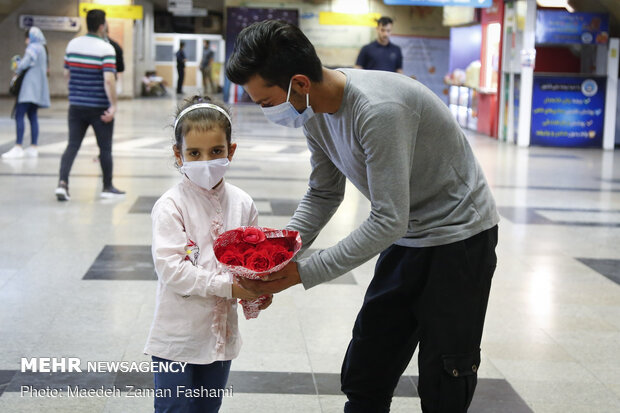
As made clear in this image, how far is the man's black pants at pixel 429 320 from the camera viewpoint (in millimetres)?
2461

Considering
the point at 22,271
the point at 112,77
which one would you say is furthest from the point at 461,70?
the point at 22,271

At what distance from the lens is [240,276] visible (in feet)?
7.66

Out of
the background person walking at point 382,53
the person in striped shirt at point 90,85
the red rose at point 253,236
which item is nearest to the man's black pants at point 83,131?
the person in striped shirt at point 90,85

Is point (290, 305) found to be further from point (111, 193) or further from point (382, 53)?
point (382, 53)

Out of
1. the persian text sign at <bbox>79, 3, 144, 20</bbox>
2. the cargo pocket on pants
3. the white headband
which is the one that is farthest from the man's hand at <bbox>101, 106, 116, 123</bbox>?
the persian text sign at <bbox>79, 3, 144, 20</bbox>

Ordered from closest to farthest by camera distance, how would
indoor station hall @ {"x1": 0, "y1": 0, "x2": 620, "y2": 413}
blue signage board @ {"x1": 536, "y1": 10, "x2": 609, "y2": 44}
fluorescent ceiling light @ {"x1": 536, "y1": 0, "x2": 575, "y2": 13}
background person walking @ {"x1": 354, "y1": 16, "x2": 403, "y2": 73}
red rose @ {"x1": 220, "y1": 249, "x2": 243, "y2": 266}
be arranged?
red rose @ {"x1": 220, "y1": 249, "x2": 243, "y2": 266}, indoor station hall @ {"x1": 0, "y1": 0, "x2": 620, "y2": 413}, background person walking @ {"x1": 354, "y1": 16, "x2": 403, "y2": 73}, blue signage board @ {"x1": 536, "y1": 10, "x2": 609, "y2": 44}, fluorescent ceiling light @ {"x1": 536, "y1": 0, "x2": 575, "y2": 13}

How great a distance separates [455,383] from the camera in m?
2.46

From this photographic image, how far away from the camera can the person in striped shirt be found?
7.89 metres

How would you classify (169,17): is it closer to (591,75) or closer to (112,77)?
(591,75)

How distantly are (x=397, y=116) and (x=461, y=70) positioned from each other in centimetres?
1965

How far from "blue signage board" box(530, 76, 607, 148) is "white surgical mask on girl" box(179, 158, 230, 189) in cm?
1390

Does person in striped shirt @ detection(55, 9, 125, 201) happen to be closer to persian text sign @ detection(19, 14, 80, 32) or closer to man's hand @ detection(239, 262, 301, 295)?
man's hand @ detection(239, 262, 301, 295)

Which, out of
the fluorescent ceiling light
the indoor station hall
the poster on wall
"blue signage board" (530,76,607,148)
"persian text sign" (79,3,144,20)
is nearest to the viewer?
the indoor station hall

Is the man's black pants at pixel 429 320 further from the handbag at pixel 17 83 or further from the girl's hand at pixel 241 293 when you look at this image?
the handbag at pixel 17 83
